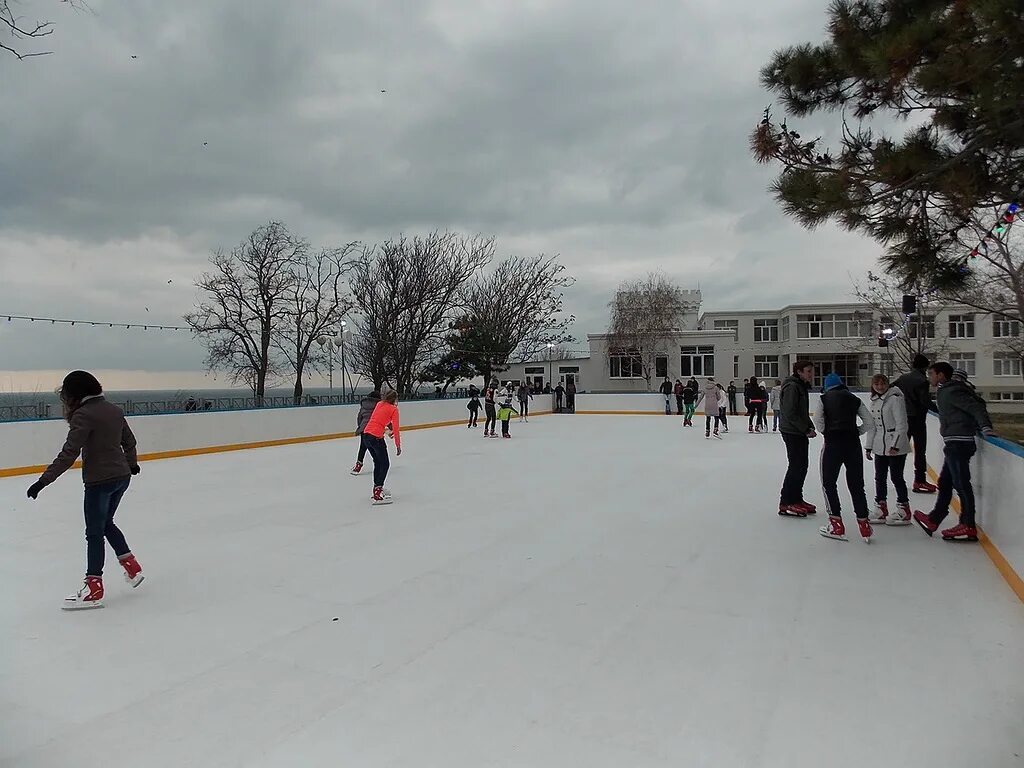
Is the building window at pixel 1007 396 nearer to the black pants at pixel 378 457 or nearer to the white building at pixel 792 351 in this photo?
the white building at pixel 792 351

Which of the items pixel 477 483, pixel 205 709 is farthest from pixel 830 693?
pixel 477 483

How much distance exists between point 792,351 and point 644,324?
27.8 feet

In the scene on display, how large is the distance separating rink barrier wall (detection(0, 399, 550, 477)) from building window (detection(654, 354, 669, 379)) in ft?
72.0

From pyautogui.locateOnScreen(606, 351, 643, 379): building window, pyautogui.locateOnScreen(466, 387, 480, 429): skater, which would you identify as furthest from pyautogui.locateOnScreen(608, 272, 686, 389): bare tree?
pyautogui.locateOnScreen(466, 387, 480, 429): skater

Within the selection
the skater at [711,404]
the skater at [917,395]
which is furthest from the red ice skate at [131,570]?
the skater at [711,404]

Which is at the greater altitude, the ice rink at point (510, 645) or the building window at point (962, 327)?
the building window at point (962, 327)

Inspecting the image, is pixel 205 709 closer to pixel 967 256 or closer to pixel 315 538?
pixel 315 538

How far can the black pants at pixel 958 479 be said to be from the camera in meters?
4.93

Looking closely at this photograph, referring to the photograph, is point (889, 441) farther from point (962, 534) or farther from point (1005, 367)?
point (1005, 367)

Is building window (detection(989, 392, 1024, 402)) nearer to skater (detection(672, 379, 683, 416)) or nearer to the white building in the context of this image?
the white building

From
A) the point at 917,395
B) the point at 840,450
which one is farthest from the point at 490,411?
the point at 840,450

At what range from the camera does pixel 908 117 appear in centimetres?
425

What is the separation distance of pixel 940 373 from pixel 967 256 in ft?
3.54

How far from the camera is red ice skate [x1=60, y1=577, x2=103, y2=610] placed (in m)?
3.89
